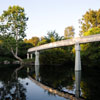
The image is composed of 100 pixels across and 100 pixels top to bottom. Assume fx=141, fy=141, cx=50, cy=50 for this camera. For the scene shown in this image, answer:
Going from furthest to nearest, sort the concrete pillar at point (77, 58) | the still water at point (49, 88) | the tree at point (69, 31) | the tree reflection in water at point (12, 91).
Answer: the tree at point (69, 31) → the concrete pillar at point (77, 58) → the still water at point (49, 88) → the tree reflection in water at point (12, 91)

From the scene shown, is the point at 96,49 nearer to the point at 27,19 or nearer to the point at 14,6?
the point at 27,19

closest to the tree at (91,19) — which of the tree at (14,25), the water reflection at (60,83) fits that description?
the tree at (14,25)

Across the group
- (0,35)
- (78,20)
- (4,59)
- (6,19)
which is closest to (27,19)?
(6,19)

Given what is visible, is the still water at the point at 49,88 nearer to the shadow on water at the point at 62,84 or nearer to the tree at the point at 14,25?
the shadow on water at the point at 62,84

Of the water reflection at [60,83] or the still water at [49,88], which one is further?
the water reflection at [60,83]

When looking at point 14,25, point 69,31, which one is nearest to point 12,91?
point 14,25

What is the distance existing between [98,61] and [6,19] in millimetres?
28274

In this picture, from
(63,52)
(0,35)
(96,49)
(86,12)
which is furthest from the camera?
(86,12)

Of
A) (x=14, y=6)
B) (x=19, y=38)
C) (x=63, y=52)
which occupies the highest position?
(x=14, y=6)

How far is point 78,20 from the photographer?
166ft

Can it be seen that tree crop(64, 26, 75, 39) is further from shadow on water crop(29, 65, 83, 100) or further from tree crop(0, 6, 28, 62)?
shadow on water crop(29, 65, 83, 100)

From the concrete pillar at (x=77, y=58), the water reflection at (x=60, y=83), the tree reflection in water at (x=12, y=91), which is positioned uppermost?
the concrete pillar at (x=77, y=58)

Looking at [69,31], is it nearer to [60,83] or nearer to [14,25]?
[14,25]

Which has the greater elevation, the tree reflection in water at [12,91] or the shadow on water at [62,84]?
the tree reflection in water at [12,91]
